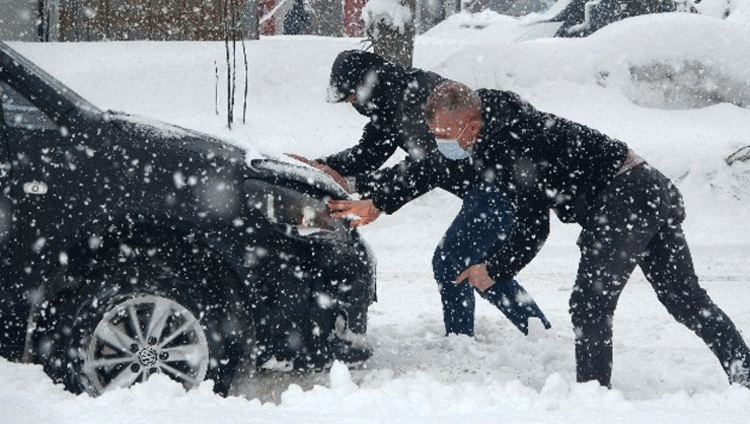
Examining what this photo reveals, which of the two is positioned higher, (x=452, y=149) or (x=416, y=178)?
(x=452, y=149)

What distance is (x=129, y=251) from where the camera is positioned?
404cm

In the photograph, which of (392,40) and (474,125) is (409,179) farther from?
(392,40)

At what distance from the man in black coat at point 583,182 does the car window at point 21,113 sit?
158cm

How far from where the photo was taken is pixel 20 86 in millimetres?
4039

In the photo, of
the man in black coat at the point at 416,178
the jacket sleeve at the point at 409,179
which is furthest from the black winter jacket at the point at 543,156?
the jacket sleeve at the point at 409,179

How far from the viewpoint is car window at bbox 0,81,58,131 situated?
13.1 ft

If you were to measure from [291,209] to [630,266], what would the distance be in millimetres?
1464

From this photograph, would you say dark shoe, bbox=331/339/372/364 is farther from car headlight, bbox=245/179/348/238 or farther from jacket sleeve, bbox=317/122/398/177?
jacket sleeve, bbox=317/122/398/177

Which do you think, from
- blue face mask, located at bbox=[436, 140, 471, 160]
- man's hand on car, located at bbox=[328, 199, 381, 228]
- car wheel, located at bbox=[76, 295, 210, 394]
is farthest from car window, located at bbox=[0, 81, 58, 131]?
blue face mask, located at bbox=[436, 140, 471, 160]

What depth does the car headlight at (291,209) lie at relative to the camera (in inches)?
164

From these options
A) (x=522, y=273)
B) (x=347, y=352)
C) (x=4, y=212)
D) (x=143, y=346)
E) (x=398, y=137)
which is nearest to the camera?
(x=4, y=212)

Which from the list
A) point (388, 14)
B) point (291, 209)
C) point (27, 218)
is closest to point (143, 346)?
point (27, 218)

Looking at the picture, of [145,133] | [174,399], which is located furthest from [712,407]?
[145,133]

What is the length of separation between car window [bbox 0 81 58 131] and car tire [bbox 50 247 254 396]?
630mm
